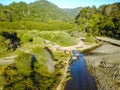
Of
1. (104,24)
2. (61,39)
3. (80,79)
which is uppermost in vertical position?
(104,24)

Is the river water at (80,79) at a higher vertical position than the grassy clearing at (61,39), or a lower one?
lower

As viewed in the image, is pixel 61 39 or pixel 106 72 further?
pixel 61 39

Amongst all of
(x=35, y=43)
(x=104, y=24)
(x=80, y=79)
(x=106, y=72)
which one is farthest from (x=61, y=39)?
(x=80, y=79)

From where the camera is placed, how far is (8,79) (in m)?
34.3

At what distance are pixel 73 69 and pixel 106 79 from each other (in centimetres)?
1022

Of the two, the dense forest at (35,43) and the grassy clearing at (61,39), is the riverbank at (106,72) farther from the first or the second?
the grassy clearing at (61,39)

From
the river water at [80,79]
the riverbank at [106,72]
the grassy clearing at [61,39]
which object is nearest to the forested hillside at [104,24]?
the grassy clearing at [61,39]

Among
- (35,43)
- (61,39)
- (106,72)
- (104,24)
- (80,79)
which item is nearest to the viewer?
(80,79)

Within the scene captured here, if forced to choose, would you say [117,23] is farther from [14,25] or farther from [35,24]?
[14,25]

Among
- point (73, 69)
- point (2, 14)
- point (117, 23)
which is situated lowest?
point (73, 69)

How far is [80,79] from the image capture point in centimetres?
3466

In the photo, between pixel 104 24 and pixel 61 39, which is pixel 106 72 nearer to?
pixel 61 39

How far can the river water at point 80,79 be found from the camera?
101 ft

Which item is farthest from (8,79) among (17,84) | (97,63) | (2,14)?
(2,14)
